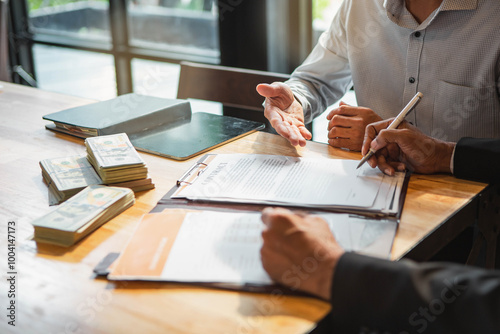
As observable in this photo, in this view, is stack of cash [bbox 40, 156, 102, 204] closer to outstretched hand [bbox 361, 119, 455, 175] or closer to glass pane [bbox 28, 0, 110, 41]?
outstretched hand [bbox 361, 119, 455, 175]

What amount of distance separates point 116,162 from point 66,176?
4.9 inches

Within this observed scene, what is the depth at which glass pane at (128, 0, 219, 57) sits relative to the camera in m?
3.31

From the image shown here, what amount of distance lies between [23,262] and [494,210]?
960 millimetres

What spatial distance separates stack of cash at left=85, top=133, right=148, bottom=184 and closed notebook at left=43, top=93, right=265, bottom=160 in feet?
0.48

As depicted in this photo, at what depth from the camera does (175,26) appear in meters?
3.52

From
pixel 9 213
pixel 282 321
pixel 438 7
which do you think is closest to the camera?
pixel 282 321

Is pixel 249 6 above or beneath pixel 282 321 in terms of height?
above

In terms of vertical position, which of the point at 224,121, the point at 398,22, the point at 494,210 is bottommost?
the point at 494,210

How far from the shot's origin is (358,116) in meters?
1.40

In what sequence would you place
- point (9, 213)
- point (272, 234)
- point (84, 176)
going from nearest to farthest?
point (272, 234) < point (9, 213) < point (84, 176)

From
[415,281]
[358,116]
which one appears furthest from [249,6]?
[415,281]

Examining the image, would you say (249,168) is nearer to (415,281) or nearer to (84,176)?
(84,176)

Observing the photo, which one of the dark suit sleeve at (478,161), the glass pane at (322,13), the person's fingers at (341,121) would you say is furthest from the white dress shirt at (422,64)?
the glass pane at (322,13)

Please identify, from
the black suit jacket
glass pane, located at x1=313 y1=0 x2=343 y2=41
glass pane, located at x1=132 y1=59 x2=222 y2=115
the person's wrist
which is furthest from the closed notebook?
glass pane, located at x1=132 y1=59 x2=222 y2=115
